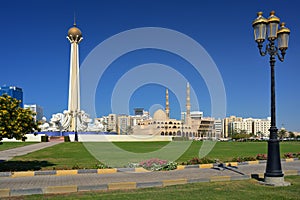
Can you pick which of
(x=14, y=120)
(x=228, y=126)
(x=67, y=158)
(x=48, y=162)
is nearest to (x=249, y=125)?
(x=228, y=126)

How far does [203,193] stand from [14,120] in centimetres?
735

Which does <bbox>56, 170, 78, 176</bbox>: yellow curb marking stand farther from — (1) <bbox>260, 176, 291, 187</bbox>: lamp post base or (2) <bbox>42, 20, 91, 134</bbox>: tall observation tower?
(2) <bbox>42, 20, 91, 134</bbox>: tall observation tower

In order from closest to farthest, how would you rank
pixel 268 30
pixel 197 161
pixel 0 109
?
pixel 268 30
pixel 0 109
pixel 197 161

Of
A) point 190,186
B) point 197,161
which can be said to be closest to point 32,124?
point 190,186

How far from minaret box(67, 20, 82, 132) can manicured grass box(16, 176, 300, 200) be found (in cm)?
5057

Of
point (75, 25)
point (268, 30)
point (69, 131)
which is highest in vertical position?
point (75, 25)

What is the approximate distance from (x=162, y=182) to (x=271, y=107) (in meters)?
4.26

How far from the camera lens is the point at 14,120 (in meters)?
11.6

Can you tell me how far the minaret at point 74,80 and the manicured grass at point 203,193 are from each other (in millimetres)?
50571

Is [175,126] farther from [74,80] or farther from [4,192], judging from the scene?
[4,192]

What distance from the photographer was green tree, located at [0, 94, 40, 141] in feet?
37.5

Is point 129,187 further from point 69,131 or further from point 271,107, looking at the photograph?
point 69,131

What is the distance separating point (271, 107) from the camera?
33.6 feet

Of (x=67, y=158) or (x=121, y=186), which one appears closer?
(x=121, y=186)
